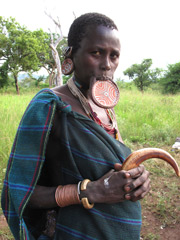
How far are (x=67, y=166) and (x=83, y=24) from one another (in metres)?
0.76

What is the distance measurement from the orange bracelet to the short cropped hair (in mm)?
729

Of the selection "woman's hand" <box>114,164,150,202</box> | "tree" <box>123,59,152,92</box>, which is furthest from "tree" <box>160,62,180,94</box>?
"woman's hand" <box>114,164,150,202</box>

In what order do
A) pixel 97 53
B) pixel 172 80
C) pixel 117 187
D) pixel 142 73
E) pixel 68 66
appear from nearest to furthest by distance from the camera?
pixel 117 187
pixel 97 53
pixel 68 66
pixel 172 80
pixel 142 73

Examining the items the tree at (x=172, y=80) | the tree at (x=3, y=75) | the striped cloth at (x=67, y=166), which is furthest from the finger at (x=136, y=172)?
the tree at (x=3, y=75)

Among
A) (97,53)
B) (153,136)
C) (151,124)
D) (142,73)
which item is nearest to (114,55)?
(97,53)

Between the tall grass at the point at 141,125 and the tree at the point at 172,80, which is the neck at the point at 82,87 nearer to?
the tall grass at the point at 141,125

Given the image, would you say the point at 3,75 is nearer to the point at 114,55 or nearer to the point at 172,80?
the point at 172,80

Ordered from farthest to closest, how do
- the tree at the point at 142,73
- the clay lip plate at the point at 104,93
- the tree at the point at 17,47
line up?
the tree at the point at 142,73 → the tree at the point at 17,47 → the clay lip plate at the point at 104,93

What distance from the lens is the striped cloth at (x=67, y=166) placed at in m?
0.93

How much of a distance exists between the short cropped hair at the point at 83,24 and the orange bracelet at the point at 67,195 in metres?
0.73

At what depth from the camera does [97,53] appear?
108cm

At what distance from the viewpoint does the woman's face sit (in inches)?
41.9

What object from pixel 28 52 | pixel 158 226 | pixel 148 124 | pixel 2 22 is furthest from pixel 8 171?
pixel 2 22

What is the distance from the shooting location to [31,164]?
929mm
